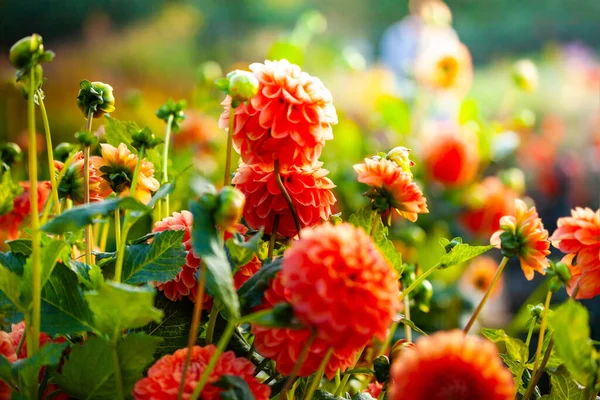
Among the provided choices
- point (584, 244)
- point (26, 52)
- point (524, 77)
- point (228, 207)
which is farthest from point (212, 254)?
point (524, 77)

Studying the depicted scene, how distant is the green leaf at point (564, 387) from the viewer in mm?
387

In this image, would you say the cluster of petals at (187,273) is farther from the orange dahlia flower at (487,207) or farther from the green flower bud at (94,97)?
the orange dahlia flower at (487,207)

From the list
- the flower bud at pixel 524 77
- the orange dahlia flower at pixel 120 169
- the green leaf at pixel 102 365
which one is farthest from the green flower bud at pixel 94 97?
the flower bud at pixel 524 77

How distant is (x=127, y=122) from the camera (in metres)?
0.48

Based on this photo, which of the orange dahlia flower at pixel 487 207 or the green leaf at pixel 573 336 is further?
the orange dahlia flower at pixel 487 207

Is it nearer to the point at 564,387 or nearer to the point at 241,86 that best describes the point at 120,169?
the point at 241,86

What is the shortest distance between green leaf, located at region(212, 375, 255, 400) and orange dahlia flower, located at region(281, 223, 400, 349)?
50mm

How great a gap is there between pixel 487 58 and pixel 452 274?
1.17 m

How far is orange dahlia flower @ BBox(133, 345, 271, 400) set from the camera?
0.32 m

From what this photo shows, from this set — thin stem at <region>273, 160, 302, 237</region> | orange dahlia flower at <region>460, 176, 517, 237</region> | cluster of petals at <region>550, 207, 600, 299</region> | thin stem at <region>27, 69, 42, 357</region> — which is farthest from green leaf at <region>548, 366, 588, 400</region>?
orange dahlia flower at <region>460, 176, 517, 237</region>

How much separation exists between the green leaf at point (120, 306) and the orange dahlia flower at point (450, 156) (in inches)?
37.7

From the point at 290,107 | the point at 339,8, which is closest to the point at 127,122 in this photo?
the point at 290,107

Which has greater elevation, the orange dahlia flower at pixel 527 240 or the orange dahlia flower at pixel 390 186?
the orange dahlia flower at pixel 390 186

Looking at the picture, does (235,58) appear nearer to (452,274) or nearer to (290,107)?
(452,274)
